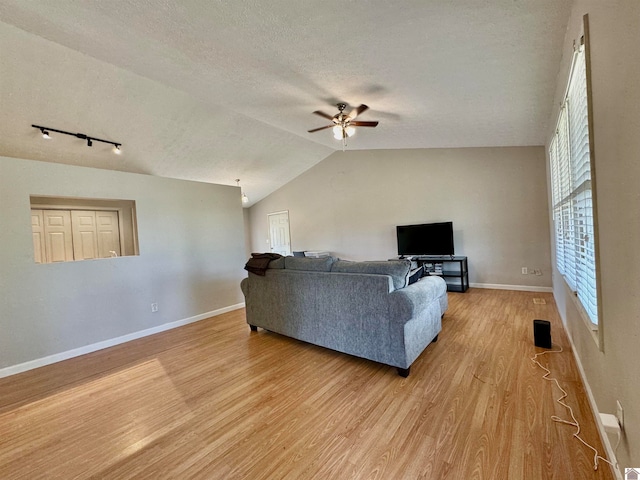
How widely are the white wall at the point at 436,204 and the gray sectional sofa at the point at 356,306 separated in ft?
8.46

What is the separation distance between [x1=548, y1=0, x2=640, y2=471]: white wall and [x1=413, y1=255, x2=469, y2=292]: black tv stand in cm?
372

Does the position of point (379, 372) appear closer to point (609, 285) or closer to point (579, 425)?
point (579, 425)

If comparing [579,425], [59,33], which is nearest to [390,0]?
[59,33]

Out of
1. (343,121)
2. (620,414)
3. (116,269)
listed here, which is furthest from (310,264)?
(116,269)

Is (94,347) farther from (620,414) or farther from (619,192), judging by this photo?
(619,192)

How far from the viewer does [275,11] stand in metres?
1.63

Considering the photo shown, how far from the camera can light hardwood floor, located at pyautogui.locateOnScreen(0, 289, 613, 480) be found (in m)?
1.44

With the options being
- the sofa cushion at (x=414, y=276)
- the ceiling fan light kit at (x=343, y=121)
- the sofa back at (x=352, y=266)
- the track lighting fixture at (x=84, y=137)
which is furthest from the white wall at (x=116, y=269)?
the sofa cushion at (x=414, y=276)

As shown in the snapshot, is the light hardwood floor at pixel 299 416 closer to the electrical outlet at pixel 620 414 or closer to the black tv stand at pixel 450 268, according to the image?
the electrical outlet at pixel 620 414

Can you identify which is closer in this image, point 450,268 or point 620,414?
point 620,414

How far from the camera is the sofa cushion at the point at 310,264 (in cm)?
281

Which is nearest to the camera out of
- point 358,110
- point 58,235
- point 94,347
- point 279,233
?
point 358,110

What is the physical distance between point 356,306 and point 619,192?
183 centimetres

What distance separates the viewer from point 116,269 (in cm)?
351
